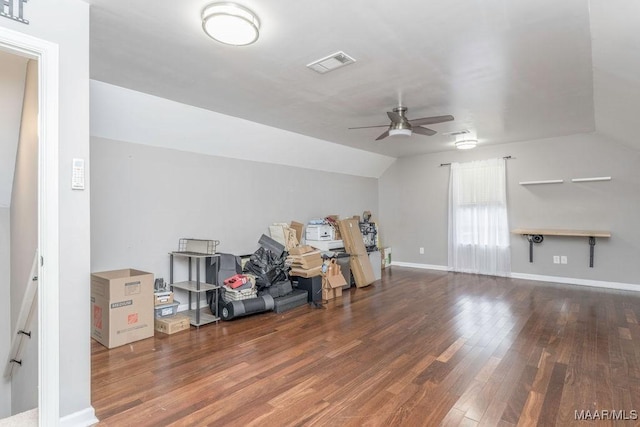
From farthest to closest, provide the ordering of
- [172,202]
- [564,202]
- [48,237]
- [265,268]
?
[564,202]
[265,268]
[172,202]
[48,237]

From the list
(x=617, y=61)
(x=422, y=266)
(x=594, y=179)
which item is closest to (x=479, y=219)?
(x=422, y=266)

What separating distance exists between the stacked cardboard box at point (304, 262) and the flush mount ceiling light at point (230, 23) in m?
3.05

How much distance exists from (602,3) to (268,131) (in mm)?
3659

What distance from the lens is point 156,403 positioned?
212 centimetres

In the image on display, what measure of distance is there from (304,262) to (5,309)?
11.0 feet

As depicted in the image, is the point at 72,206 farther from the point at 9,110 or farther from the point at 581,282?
the point at 581,282

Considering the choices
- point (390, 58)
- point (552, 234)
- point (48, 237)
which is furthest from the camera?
point (552, 234)

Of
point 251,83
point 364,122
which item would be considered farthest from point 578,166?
point 251,83

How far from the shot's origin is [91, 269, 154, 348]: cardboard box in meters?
2.98

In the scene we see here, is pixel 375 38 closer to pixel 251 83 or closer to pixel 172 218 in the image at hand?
pixel 251 83

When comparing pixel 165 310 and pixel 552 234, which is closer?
→ pixel 165 310

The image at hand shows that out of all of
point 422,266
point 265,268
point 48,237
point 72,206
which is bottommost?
point 422,266

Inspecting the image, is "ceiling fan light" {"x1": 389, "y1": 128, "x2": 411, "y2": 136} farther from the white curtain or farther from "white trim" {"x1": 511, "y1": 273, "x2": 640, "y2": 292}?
"white trim" {"x1": 511, "y1": 273, "x2": 640, "y2": 292}

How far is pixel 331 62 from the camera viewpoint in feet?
8.75
